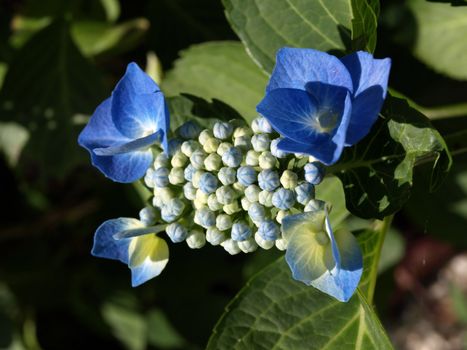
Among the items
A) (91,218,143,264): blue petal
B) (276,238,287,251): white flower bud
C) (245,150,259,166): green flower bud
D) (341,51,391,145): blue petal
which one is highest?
(341,51,391,145): blue petal

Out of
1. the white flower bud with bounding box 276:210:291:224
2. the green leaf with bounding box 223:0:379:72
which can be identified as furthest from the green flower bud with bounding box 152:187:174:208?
the green leaf with bounding box 223:0:379:72

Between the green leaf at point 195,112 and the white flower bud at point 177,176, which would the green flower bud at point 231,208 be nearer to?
the white flower bud at point 177,176

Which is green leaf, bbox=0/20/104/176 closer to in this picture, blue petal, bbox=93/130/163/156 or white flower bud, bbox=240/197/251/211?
blue petal, bbox=93/130/163/156

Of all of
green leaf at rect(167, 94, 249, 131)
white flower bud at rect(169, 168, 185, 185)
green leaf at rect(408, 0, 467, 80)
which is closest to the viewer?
white flower bud at rect(169, 168, 185, 185)

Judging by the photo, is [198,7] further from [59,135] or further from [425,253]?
[425,253]

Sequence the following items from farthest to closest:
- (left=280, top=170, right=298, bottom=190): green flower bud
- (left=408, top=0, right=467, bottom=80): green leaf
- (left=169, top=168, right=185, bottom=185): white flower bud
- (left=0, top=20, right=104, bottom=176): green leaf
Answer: (left=0, top=20, right=104, bottom=176): green leaf < (left=408, top=0, right=467, bottom=80): green leaf < (left=169, top=168, right=185, bottom=185): white flower bud < (left=280, top=170, right=298, bottom=190): green flower bud

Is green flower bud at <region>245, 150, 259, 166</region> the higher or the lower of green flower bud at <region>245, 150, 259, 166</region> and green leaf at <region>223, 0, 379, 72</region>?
the lower
